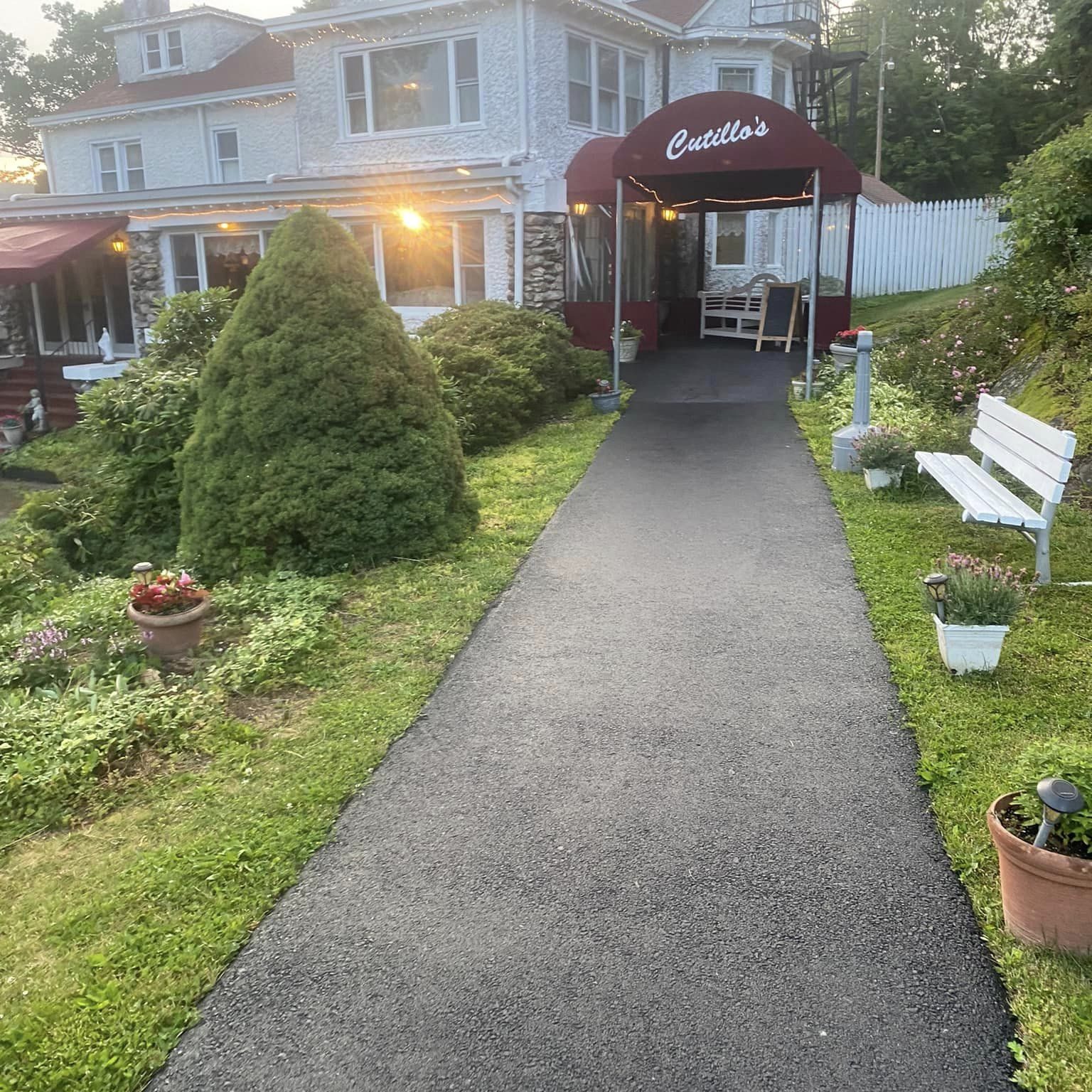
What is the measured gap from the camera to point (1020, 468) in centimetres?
700

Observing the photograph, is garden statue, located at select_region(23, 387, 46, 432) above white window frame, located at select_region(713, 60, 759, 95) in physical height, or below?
below

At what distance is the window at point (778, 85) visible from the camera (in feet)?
68.9

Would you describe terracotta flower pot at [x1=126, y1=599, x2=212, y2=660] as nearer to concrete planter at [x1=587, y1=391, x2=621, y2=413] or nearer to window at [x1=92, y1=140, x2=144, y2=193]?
concrete planter at [x1=587, y1=391, x2=621, y2=413]

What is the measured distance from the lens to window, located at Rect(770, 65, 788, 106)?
2102 centimetres

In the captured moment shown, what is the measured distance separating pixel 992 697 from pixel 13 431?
1843 centimetres

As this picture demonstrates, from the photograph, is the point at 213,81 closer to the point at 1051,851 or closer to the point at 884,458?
the point at 884,458

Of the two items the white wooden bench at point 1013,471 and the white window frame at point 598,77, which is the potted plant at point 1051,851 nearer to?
the white wooden bench at point 1013,471

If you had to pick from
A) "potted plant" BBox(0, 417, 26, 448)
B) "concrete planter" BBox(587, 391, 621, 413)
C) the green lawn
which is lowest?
"potted plant" BBox(0, 417, 26, 448)

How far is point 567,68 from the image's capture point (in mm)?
17812

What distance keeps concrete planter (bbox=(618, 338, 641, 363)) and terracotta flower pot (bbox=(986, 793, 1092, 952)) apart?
14.3 m

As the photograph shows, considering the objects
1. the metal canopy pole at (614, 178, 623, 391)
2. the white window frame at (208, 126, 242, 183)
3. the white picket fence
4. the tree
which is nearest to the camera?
the metal canopy pole at (614, 178, 623, 391)

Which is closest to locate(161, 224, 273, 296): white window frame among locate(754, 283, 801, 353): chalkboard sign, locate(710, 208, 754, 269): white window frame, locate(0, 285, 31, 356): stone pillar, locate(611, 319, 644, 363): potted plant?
locate(0, 285, 31, 356): stone pillar

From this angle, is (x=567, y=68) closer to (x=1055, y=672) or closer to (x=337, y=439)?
(x=337, y=439)

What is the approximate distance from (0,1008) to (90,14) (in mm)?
Answer: 54273
